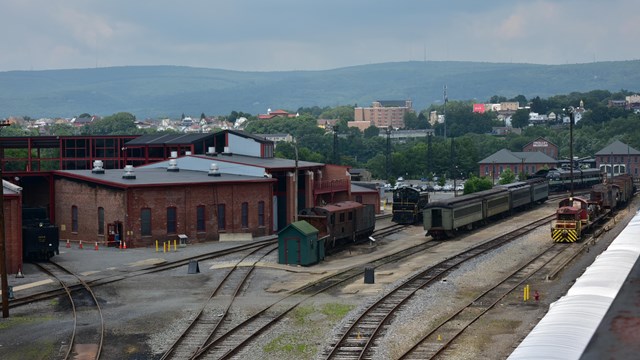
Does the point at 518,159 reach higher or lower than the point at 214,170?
higher

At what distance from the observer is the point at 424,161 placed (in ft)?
564

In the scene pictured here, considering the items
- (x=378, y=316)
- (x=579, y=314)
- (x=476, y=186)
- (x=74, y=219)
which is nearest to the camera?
(x=579, y=314)

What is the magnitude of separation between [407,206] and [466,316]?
39.0 m

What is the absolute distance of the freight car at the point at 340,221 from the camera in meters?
53.9

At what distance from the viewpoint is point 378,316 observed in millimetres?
35750

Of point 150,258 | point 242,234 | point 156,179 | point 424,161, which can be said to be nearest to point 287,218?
point 242,234

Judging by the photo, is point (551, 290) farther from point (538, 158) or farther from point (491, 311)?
point (538, 158)

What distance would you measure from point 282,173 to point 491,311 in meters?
39.0

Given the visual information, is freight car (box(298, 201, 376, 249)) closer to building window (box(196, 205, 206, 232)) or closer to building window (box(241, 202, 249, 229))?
building window (box(241, 202, 249, 229))

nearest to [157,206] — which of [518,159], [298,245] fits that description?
[298,245]

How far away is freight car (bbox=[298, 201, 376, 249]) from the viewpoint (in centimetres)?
5391

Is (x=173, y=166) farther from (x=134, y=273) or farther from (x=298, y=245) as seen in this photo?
(x=134, y=273)

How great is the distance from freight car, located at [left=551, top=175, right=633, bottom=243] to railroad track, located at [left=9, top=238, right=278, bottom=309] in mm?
20235

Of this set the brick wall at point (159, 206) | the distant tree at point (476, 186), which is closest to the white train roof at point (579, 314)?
the brick wall at point (159, 206)
